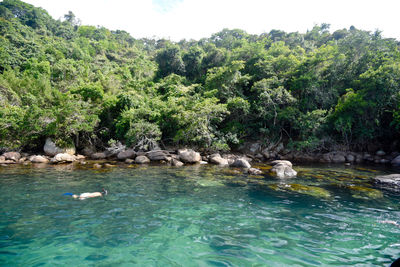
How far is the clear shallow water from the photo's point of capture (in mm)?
3654

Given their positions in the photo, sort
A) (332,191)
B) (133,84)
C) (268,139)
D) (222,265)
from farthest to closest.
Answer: (133,84), (268,139), (332,191), (222,265)

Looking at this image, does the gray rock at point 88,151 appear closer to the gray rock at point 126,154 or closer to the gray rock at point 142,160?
the gray rock at point 126,154

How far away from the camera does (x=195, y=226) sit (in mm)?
4961

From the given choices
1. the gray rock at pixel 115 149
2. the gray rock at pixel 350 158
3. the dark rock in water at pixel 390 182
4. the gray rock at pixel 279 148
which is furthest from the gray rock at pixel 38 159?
the gray rock at pixel 350 158

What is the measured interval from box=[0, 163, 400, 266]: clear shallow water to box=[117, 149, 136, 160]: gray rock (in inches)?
307

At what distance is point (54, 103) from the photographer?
19.2 meters

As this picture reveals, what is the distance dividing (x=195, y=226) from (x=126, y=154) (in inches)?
522

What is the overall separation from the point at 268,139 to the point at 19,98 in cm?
2461

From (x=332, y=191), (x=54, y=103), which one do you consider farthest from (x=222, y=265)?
(x=54, y=103)

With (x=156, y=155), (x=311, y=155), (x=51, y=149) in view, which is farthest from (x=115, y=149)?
(x=311, y=155)

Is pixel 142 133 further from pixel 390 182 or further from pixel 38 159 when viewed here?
pixel 390 182

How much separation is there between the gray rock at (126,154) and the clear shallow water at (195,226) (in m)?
7.79

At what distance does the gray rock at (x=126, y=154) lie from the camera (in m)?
16.6

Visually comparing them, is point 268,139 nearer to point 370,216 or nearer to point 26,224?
point 370,216
